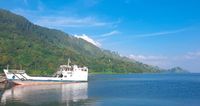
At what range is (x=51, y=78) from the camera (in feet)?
426

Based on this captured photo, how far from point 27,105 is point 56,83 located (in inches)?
2729

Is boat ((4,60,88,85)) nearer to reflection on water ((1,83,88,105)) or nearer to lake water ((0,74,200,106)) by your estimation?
lake water ((0,74,200,106))

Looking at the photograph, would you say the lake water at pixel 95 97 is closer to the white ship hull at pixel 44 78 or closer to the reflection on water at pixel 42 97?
the reflection on water at pixel 42 97

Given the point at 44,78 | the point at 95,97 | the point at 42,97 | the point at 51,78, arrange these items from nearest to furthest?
the point at 42,97, the point at 95,97, the point at 44,78, the point at 51,78

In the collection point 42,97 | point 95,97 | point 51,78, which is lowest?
point 95,97

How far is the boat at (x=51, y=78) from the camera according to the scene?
123250 mm

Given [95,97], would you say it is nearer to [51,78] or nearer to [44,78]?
[44,78]

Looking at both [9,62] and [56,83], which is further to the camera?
[9,62]

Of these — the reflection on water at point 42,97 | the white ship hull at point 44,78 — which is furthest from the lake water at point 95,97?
the white ship hull at point 44,78

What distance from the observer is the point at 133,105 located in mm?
64250

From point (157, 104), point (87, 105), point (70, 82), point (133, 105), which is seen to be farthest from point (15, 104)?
point (70, 82)

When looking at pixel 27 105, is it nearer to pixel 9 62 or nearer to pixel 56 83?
pixel 56 83

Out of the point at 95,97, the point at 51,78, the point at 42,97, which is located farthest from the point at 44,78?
the point at 95,97

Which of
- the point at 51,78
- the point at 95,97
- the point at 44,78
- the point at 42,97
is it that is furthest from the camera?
the point at 51,78
